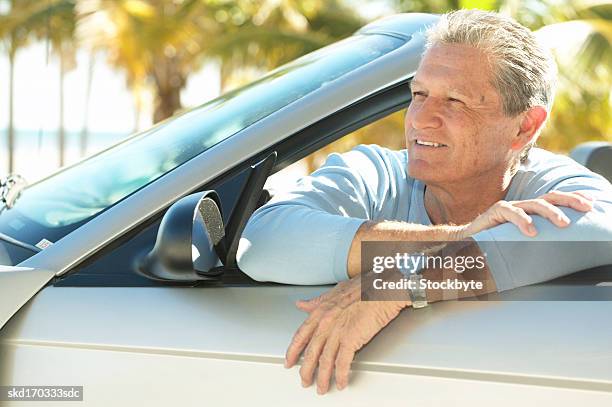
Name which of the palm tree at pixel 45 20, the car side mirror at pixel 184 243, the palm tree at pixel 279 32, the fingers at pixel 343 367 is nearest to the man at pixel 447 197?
the fingers at pixel 343 367

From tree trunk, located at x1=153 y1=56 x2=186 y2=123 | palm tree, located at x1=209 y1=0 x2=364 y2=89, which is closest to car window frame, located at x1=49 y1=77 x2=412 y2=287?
palm tree, located at x1=209 y1=0 x2=364 y2=89

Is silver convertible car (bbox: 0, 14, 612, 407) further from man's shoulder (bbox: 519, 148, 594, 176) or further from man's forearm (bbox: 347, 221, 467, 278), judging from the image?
man's shoulder (bbox: 519, 148, 594, 176)

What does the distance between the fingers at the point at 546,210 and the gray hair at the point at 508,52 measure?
1.24 feet

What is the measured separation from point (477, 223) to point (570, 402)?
40 centimetres

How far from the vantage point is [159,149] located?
2.00 metres

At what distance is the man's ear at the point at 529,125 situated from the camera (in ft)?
6.68

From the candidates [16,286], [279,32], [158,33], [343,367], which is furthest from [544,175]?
[158,33]

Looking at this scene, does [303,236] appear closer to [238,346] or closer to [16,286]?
[238,346]

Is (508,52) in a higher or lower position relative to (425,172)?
higher

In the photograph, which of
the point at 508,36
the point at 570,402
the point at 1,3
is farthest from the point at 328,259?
the point at 1,3

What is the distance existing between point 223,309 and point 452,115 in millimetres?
678

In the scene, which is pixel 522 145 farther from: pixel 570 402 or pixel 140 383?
pixel 140 383

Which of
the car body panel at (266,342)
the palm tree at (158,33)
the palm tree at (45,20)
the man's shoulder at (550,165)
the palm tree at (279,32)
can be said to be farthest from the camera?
the palm tree at (45,20)

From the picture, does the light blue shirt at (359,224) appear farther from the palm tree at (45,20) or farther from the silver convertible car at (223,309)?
the palm tree at (45,20)
